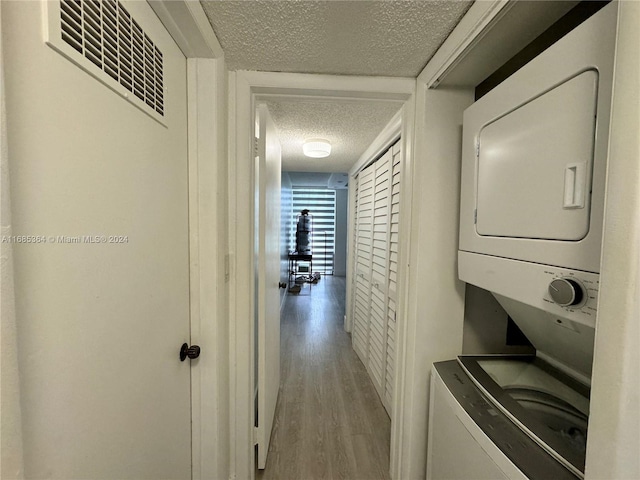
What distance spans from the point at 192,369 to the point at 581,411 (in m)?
1.34

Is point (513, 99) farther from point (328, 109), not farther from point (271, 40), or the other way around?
point (328, 109)

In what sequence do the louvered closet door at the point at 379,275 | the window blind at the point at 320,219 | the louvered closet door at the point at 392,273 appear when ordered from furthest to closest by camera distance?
1. the window blind at the point at 320,219
2. the louvered closet door at the point at 379,275
3. the louvered closet door at the point at 392,273

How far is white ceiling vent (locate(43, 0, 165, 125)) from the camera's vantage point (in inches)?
17.9

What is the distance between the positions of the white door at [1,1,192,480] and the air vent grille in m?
0.04

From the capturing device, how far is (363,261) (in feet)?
8.30

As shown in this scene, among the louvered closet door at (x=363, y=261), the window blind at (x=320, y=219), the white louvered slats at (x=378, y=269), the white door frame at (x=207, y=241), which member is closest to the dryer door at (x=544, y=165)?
the white louvered slats at (x=378, y=269)

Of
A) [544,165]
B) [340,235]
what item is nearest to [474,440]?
[544,165]

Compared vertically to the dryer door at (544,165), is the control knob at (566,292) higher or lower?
lower

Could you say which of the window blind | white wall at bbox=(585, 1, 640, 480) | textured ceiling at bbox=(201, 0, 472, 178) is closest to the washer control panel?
white wall at bbox=(585, 1, 640, 480)

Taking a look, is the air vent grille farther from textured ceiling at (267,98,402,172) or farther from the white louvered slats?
the white louvered slats

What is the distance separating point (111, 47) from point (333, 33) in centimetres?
66

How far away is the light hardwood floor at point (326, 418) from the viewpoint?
1.41m

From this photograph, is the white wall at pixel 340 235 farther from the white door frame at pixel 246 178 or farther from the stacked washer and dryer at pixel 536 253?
the stacked washer and dryer at pixel 536 253

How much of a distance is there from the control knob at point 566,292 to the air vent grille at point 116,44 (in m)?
1.11
